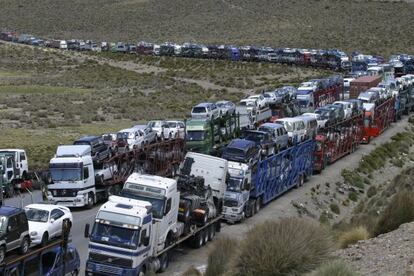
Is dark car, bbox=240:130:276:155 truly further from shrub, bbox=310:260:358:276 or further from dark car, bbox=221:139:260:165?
shrub, bbox=310:260:358:276

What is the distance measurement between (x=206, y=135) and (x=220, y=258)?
78.3 ft

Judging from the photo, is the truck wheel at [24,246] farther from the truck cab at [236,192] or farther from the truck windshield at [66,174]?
the truck windshield at [66,174]

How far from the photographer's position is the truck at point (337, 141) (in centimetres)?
4334

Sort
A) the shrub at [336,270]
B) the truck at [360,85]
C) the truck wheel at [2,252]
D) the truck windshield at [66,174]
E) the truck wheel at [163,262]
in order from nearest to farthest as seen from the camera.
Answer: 1. the shrub at [336,270]
2. the truck wheel at [2,252]
3. the truck wheel at [163,262]
4. the truck windshield at [66,174]
5. the truck at [360,85]

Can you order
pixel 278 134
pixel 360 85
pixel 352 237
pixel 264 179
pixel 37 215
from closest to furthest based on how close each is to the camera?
pixel 352 237, pixel 37 215, pixel 264 179, pixel 278 134, pixel 360 85

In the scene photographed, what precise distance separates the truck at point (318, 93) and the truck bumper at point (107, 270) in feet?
127

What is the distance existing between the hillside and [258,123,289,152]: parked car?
87387mm

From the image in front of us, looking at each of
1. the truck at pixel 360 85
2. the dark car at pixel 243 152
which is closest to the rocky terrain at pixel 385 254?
the dark car at pixel 243 152

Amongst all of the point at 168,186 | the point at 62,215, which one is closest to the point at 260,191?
the point at 168,186

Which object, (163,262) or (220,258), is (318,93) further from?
(220,258)

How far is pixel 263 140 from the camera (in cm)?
3850

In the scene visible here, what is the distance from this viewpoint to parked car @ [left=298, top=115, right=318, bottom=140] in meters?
44.5

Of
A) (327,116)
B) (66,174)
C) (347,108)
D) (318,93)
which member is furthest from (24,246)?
(318,93)

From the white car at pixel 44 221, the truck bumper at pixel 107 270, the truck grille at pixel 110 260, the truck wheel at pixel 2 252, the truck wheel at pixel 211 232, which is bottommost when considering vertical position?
the truck wheel at pixel 211 232
